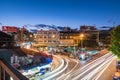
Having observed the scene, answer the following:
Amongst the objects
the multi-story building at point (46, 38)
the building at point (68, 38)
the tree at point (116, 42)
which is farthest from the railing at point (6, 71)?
the building at point (68, 38)

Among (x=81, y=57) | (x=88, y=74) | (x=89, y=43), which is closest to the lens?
(x=88, y=74)

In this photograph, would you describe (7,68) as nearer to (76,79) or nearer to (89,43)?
(76,79)

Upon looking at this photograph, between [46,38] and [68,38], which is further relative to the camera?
[68,38]

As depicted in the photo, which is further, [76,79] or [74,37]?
[74,37]

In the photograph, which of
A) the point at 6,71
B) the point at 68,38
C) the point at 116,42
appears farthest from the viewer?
the point at 68,38

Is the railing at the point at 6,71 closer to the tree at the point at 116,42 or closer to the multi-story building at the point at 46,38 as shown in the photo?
the tree at the point at 116,42

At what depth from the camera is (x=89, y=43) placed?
47.0 meters

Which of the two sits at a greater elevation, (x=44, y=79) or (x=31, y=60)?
(x=31, y=60)

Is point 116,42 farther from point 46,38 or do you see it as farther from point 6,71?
point 46,38

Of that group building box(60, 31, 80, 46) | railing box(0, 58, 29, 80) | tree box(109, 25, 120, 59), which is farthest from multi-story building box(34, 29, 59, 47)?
railing box(0, 58, 29, 80)

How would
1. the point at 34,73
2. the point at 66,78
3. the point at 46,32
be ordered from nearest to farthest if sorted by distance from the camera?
the point at 34,73
the point at 66,78
the point at 46,32

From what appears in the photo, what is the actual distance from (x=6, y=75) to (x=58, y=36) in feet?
179

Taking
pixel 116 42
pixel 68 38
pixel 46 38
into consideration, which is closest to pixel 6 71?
pixel 116 42

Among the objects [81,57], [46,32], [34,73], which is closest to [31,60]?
[34,73]
